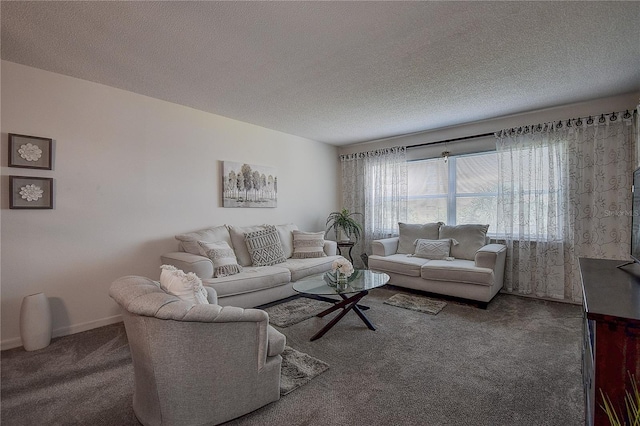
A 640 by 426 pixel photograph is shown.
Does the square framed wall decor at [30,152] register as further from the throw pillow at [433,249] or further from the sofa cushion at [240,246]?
the throw pillow at [433,249]

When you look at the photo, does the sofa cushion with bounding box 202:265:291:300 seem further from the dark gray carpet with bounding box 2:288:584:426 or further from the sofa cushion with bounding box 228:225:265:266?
the dark gray carpet with bounding box 2:288:584:426

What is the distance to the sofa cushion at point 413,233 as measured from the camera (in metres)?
4.51

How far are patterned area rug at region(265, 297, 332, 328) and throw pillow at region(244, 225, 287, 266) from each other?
598mm

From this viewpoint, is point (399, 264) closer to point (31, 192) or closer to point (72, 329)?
point (72, 329)

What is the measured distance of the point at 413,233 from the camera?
4.63 m

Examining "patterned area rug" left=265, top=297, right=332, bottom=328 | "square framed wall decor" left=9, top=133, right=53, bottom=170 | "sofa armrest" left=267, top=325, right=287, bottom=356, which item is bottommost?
"patterned area rug" left=265, top=297, right=332, bottom=328

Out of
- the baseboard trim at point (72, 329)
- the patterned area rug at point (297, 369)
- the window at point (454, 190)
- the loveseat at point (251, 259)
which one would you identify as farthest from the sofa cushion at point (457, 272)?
the baseboard trim at point (72, 329)

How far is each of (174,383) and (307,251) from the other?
2.92m

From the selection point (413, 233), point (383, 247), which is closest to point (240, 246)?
point (383, 247)

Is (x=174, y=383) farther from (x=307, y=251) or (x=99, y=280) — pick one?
(x=307, y=251)

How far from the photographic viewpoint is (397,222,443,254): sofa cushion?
4.51 metres

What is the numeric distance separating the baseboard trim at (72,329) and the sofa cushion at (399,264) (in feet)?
10.8

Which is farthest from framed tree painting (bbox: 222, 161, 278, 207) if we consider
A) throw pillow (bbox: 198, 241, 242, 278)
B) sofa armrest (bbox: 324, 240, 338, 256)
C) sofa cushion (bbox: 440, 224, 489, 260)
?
sofa cushion (bbox: 440, 224, 489, 260)

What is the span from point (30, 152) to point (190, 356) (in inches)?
103
